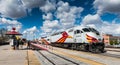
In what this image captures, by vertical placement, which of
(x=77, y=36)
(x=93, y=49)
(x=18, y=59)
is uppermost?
(x=77, y=36)

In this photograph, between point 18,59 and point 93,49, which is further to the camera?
point 93,49

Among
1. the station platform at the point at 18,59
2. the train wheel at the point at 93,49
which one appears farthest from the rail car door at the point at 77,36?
the station platform at the point at 18,59

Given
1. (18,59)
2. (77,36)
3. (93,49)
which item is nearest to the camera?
(18,59)

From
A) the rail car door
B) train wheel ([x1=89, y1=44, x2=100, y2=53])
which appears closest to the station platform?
train wheel ([x1=89, y1=44, x2=100, y2=53])

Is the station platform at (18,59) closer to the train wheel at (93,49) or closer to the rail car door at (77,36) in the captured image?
the train wheel at (93,49)

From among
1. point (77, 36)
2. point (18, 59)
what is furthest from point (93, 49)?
point (18, 59)

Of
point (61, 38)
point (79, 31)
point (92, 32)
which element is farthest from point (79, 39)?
point (61, 38)

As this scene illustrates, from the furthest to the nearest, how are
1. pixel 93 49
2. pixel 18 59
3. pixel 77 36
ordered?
pixel 77 36 < pixel 93 49 < pixel 18 59

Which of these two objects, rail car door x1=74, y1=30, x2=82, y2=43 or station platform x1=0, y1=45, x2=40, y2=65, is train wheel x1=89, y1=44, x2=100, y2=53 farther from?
station platform x1=0, y1=45, x2=40, y2=65

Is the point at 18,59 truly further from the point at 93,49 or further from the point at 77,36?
the point at 77,36

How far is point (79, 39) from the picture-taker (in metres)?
27.7

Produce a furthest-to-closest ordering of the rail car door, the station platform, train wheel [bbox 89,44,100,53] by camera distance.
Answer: the rail car door < train wheel [bbox 89,44,100,53] < the station platform

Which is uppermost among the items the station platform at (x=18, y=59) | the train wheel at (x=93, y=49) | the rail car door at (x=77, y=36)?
the rail car door at (x=77, y=36)

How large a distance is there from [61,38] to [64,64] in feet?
87.0
